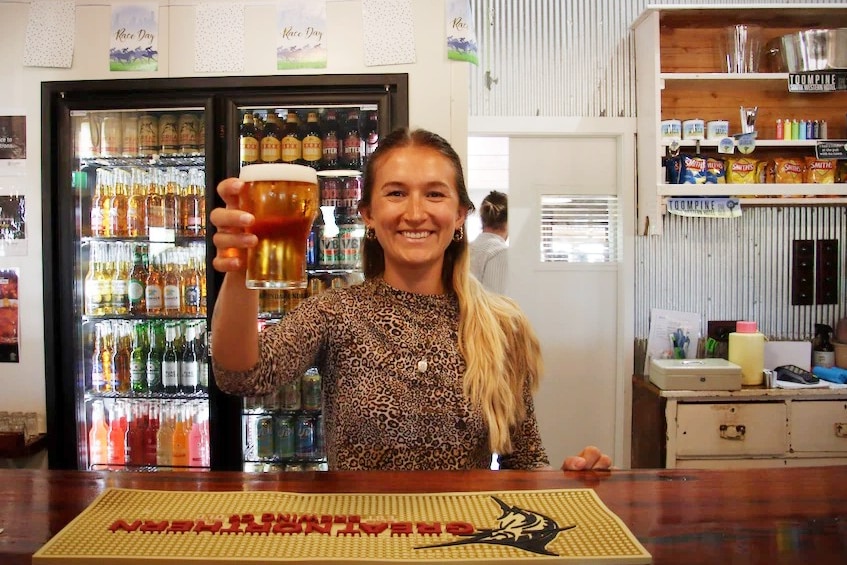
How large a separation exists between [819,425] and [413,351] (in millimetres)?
2926

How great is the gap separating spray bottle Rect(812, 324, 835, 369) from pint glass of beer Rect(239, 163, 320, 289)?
149 inches

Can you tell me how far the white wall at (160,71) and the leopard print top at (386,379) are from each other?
1637 millimetres

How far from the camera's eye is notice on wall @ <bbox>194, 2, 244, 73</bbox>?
312cm

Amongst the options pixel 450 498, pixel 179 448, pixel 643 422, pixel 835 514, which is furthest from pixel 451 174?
pixel 643 422

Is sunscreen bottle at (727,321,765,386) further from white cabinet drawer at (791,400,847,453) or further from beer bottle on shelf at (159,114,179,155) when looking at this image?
beer bottle on shelf at (159,114,179,155)

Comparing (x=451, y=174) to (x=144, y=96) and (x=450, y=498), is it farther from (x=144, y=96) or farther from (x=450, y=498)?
(x=144, y=96)

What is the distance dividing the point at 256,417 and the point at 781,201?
3206 millimetres

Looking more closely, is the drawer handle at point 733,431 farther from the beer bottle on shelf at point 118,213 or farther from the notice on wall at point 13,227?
the notice on wall at point 13,227

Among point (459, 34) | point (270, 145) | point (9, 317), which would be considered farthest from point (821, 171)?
point (9, 317)

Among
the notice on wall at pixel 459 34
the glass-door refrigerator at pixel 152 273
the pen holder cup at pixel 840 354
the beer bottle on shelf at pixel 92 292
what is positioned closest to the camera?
the notice on wall at pixel 459 34

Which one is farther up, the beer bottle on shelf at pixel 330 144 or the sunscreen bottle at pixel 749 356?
the beer bottle on shelf at pixel 330 144

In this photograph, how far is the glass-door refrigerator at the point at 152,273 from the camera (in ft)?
10.5

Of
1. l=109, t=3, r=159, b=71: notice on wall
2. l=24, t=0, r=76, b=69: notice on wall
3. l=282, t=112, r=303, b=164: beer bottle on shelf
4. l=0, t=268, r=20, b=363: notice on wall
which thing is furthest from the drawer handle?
l=24, t=0, r=76, b=69: notice on wall

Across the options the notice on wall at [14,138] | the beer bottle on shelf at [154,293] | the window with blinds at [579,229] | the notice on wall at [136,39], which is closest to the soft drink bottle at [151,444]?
the beer bottle on shelf at [154,293]
